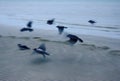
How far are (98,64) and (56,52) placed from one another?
1671 millimetres

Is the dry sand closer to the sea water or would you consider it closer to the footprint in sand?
the footprint in sand

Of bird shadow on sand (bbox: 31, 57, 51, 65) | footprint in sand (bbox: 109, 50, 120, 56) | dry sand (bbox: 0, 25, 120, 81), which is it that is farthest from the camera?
footprint in sand (bbox: 109, 50, 120, 56)

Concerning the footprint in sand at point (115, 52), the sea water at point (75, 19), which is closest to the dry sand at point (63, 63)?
the footprint in sand at point (115, 52)

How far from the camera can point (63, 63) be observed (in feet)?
21.8

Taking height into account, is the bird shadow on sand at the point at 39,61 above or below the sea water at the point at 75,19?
above

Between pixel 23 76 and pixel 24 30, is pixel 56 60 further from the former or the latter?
pixel 24 30

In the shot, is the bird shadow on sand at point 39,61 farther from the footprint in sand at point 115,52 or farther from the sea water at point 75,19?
the sea water at point 75,19

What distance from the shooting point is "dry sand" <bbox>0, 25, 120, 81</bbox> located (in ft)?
18.6

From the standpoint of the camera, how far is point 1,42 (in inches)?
355

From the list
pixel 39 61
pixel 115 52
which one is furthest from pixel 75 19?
pixel 39 61

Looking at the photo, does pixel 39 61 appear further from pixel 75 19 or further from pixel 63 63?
pixel 75 19

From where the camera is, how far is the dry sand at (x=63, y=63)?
5.67 metres

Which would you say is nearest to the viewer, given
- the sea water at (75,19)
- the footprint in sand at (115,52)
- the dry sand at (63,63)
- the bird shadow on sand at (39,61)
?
the dry sand at (63,63)

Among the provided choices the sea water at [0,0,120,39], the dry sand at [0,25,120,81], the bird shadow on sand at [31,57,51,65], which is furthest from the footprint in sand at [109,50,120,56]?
the sea water at [0,0,120,39]
